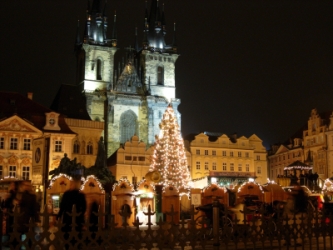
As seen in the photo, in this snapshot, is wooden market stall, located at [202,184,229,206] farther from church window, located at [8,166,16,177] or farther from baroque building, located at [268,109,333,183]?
baroque building, located at [268,109,333,183]

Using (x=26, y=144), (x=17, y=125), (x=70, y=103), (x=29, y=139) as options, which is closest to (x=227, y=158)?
(x=70, y=103)

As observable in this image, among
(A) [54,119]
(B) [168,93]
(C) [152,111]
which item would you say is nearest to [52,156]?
(A) [54,119]

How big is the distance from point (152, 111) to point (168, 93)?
4145mm

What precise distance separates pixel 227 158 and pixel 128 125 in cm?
1258

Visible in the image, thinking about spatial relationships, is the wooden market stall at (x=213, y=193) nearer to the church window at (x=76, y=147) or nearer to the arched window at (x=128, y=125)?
the church window at (x=76, y=147)

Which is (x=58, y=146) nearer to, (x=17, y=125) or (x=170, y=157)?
(x=17, y=125)

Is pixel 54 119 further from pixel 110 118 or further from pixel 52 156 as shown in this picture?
pixel 110 118

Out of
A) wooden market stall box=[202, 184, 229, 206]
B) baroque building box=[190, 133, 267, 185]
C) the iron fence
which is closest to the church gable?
wooden market stall box=[202, 184, 229, 206]

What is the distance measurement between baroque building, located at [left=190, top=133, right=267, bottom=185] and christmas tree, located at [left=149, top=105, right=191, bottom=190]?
19.1m

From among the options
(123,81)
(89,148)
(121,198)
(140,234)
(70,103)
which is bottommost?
(140,234)

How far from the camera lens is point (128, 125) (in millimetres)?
55781

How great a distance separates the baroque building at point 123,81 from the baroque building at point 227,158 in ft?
16.6

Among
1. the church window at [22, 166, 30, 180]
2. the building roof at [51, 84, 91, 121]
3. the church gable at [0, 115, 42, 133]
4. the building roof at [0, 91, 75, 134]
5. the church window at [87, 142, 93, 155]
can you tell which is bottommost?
the church window at [22, 166, 30, 180]

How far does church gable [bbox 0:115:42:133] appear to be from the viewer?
121 ft
